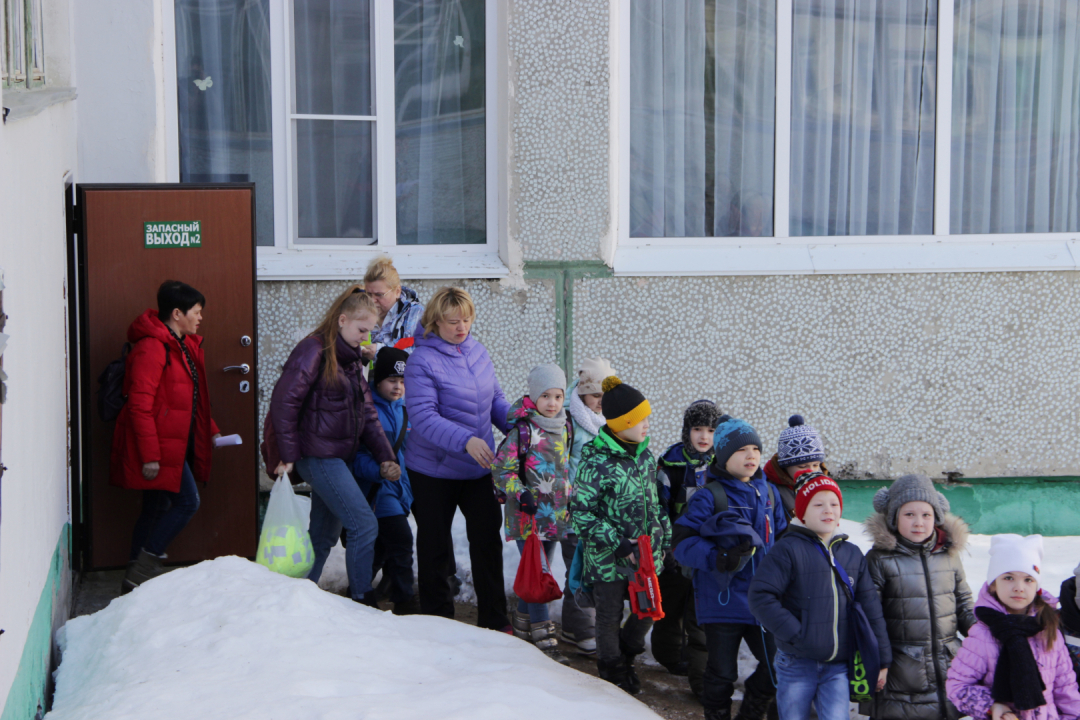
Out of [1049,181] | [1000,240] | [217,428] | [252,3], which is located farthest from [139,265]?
[1049,181]

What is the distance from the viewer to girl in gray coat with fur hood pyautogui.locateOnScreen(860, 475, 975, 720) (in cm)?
330

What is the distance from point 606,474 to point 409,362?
3.59 feet

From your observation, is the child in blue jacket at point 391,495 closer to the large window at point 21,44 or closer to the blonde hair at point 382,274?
the blonde hair at point 382,274

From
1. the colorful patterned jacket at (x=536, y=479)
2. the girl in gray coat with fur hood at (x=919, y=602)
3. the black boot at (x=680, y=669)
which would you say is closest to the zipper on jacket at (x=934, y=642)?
the girl in gray coat with fur hood at (x=919, y=602)

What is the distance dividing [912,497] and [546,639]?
1780mm

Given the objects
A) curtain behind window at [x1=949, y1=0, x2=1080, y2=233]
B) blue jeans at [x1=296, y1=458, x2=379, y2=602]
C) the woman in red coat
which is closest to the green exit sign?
the woman in red coat

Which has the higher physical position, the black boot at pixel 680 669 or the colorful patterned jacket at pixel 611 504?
the colorful patterned jacket at pixel 611 504

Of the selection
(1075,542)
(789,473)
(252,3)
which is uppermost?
(252,3)

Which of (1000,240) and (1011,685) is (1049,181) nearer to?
(1000,240)

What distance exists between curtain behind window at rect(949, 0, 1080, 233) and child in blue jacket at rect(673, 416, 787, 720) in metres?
3.52

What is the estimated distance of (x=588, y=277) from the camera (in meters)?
5.93

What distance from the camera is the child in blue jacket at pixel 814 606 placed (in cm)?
318

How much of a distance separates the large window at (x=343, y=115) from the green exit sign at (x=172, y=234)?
86 centimetres

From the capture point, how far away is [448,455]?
14.4ft
